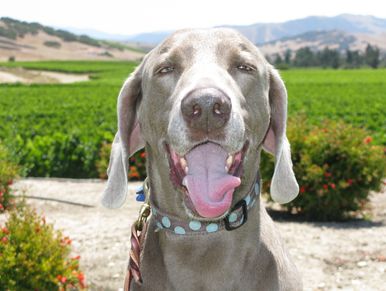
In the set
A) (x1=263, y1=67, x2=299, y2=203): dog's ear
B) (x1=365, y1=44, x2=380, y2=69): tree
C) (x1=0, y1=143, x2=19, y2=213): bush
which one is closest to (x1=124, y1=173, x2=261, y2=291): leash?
(x1=263, y1=67, x2=299, y2=203): dog's ear

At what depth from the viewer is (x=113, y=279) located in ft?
20.3

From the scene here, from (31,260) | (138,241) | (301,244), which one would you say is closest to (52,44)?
(301,244)

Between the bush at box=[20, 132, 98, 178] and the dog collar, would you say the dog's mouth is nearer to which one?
the dog collar

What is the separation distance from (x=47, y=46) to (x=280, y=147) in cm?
16733

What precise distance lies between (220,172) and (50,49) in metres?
165

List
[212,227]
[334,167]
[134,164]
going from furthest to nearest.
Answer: [134,164]
[334,167]
[212,227]

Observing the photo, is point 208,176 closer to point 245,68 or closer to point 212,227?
point 212,227

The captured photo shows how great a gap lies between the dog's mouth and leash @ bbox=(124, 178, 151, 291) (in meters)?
0.47

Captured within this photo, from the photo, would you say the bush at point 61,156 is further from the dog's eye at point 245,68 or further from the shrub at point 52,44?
the shrub at point 52,44

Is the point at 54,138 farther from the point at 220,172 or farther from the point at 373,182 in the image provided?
the point at 220,172

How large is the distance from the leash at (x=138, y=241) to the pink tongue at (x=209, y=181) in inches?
19.8

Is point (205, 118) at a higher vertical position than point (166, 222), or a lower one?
higher

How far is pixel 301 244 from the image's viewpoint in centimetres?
732

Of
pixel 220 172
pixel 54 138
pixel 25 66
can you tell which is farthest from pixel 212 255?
pixel 25 66
